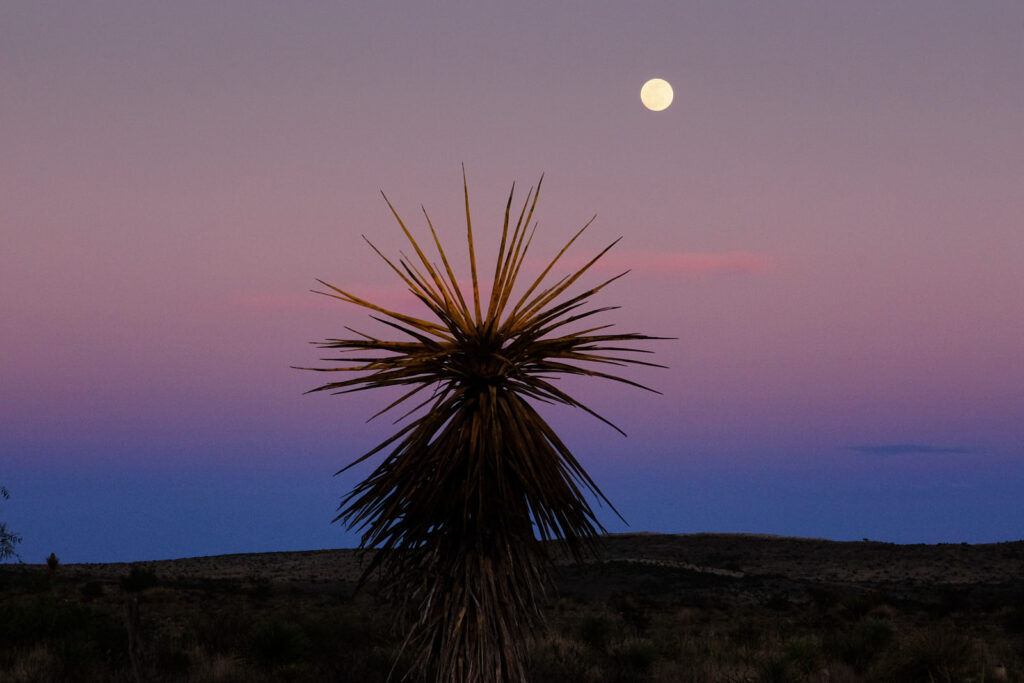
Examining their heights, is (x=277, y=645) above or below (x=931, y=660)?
above

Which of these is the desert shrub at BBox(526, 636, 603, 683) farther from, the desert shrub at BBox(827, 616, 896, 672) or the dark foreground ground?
the desert shrub at BBox(827, 616, 896, 672)

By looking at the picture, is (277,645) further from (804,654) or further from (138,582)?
(138,582)

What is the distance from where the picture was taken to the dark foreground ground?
20359 millimetres

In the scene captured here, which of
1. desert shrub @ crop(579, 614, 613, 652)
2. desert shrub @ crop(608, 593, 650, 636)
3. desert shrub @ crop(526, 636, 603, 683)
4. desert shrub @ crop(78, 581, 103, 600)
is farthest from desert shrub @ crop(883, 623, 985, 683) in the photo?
desert shrub @ crop(78, 581, 103, 600)

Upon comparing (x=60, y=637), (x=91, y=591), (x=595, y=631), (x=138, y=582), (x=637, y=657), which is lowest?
(x=637, y=657)

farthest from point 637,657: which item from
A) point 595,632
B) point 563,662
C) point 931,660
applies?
point 931,660

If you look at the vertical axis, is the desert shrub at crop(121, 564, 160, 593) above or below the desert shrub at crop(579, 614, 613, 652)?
above

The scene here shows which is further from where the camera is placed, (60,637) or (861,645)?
(861,645)

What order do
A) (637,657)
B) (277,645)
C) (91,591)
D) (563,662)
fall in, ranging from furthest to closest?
(91,591)
(637,657)
(277,645)
(563,662)

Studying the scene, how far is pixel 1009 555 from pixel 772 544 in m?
21.1

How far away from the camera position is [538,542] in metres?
9.64

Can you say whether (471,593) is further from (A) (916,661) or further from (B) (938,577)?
(B) (938,577)

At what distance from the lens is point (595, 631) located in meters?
26.8

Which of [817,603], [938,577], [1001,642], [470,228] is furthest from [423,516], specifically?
→ [938,577]
